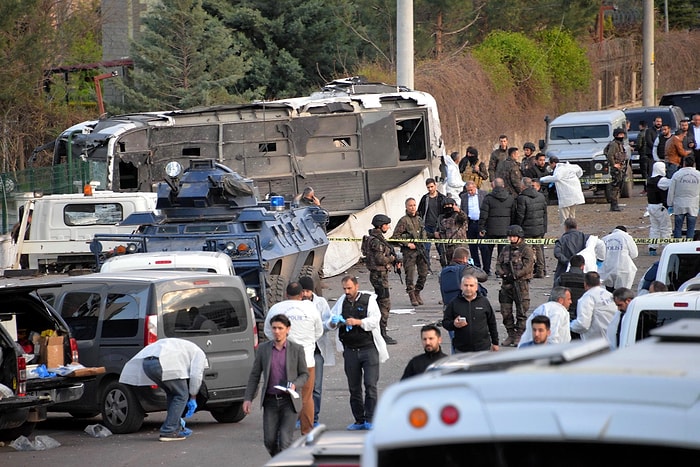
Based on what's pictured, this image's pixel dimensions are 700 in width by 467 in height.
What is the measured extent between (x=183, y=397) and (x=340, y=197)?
13919 millimetres

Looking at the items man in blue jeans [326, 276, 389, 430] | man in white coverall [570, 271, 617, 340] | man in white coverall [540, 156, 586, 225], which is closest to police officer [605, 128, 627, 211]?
man in white coverall [540, 156, 586, 225]

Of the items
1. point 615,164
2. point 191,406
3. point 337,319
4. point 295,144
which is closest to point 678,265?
point 337,319

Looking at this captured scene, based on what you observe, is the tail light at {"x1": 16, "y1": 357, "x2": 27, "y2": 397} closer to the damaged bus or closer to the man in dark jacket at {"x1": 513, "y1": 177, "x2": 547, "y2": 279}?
the man in dark jacket at {"x1": 513, "y1": 177, "x2": 547, "y2": 279}

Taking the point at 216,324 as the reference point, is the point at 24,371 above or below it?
below

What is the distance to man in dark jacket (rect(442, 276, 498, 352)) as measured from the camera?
37.9 ft

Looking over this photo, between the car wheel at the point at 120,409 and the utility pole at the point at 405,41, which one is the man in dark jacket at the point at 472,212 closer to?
the utility pole at the point at 405,41

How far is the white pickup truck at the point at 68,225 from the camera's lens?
773 inches

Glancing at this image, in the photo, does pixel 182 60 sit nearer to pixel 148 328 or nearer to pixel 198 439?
pixel 148 328

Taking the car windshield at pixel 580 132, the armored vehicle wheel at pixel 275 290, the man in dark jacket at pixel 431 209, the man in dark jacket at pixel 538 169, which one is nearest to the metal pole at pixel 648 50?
the car windshield at pixel 580 132

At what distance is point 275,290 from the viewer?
1653 cm

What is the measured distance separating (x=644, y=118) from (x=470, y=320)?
81.0 feet

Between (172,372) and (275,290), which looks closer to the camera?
(172,372)

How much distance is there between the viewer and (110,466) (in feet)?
34.3

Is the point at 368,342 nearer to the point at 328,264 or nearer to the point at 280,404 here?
the point at 280,404
